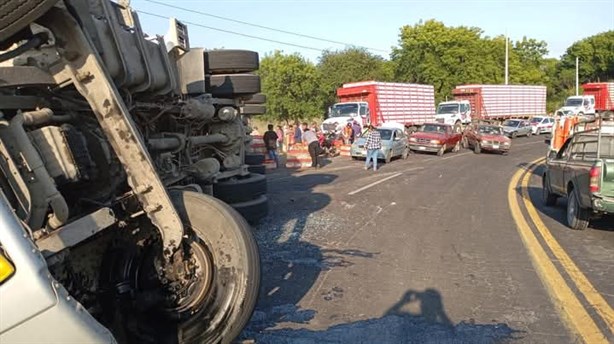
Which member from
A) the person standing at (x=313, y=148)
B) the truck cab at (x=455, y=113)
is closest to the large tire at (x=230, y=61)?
the person standing at (x=313, y=148)

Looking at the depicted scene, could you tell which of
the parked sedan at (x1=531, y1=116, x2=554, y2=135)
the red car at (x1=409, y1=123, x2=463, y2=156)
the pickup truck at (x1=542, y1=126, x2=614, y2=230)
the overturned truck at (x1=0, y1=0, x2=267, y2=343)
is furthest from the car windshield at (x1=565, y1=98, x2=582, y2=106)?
the overturned truck at (x1=0, y1=0, x2=267, y2=343)

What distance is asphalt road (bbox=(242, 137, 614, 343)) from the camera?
5.04 meters

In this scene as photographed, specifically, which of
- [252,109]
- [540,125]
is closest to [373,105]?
[540,125]

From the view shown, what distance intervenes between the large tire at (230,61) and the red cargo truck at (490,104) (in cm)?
3317

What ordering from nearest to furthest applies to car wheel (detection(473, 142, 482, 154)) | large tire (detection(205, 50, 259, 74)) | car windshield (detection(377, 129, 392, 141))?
large tire (detection(205, 50, 259, 74)) < car windshield (detection(377, 129, 392, 141)) < car wheel (detection(473, 142, 482, 154))

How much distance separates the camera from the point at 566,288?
622 cm

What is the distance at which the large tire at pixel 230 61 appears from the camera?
8.38 meters

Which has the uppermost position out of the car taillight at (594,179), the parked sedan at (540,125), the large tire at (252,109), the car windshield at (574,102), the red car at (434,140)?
the large tire at (252,109)

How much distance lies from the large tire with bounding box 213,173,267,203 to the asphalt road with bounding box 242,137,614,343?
0.63 m

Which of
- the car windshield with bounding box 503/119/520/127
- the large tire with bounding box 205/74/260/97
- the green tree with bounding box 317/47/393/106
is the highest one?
the green tree with bounding box 317/47/393/106

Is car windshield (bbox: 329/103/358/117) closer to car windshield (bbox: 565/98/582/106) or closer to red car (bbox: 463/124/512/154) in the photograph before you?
red car (bbox: 463/124/512/154)

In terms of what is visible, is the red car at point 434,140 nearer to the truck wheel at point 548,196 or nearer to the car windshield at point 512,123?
the truck wheel at point 548,196

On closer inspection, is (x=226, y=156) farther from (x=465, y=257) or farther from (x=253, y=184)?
(x=465, y=257)

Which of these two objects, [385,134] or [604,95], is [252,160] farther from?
[604,95]
